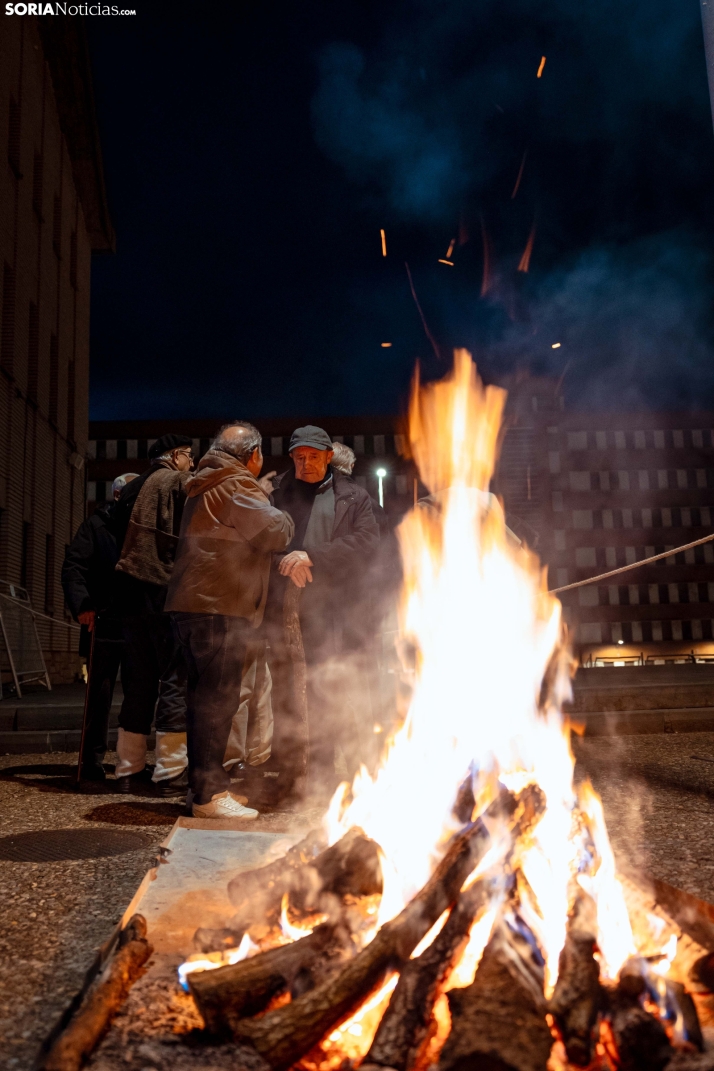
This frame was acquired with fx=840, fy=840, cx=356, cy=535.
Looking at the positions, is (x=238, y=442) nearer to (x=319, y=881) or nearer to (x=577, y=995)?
(x=319, y=881)

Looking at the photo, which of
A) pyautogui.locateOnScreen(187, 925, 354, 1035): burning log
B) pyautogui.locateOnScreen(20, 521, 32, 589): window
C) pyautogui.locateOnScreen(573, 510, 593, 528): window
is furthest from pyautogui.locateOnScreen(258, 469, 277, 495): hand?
pyautogui.locateOnScreen(573, 510, 593, 528): window

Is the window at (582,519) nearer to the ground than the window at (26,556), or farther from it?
farther from it

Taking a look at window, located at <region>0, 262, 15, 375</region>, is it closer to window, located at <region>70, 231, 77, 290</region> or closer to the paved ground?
window, located at <region>70, 231, 77, 290</region>

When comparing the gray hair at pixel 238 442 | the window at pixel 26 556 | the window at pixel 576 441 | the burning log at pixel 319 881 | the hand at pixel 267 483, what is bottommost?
the burning log at pixel 319 881

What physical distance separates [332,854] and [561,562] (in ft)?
189

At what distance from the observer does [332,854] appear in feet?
8.55

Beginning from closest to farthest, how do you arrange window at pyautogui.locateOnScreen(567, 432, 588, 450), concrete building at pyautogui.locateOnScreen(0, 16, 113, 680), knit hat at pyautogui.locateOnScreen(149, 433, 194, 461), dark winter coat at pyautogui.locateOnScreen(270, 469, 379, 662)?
dark winter coat at pyautogui.locateOnScreen(270, 469, 379, 662) → knit hat at pyautogui.locateOnScreen(149, 433, 194, 461) → concrete building at pyautogui.locateOnScreen(0, 16, 113, 680) → window at pyautogui.locateOnScreen(567, 432, 588, 450)

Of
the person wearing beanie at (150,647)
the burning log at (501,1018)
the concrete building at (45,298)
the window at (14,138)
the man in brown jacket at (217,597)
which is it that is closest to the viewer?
the burning log at (501,1018)

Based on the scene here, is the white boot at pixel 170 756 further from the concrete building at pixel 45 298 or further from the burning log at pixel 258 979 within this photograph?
the concrete building at pixel 45 298

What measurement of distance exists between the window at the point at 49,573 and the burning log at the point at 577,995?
18.7 metres

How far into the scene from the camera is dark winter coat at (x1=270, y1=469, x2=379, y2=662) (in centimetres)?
534

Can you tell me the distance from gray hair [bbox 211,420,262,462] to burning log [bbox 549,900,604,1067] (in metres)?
3.40

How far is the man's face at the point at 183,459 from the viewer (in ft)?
20.7

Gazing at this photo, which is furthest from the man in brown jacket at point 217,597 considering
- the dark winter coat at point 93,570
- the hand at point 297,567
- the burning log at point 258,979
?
the burning log at point 258,979
